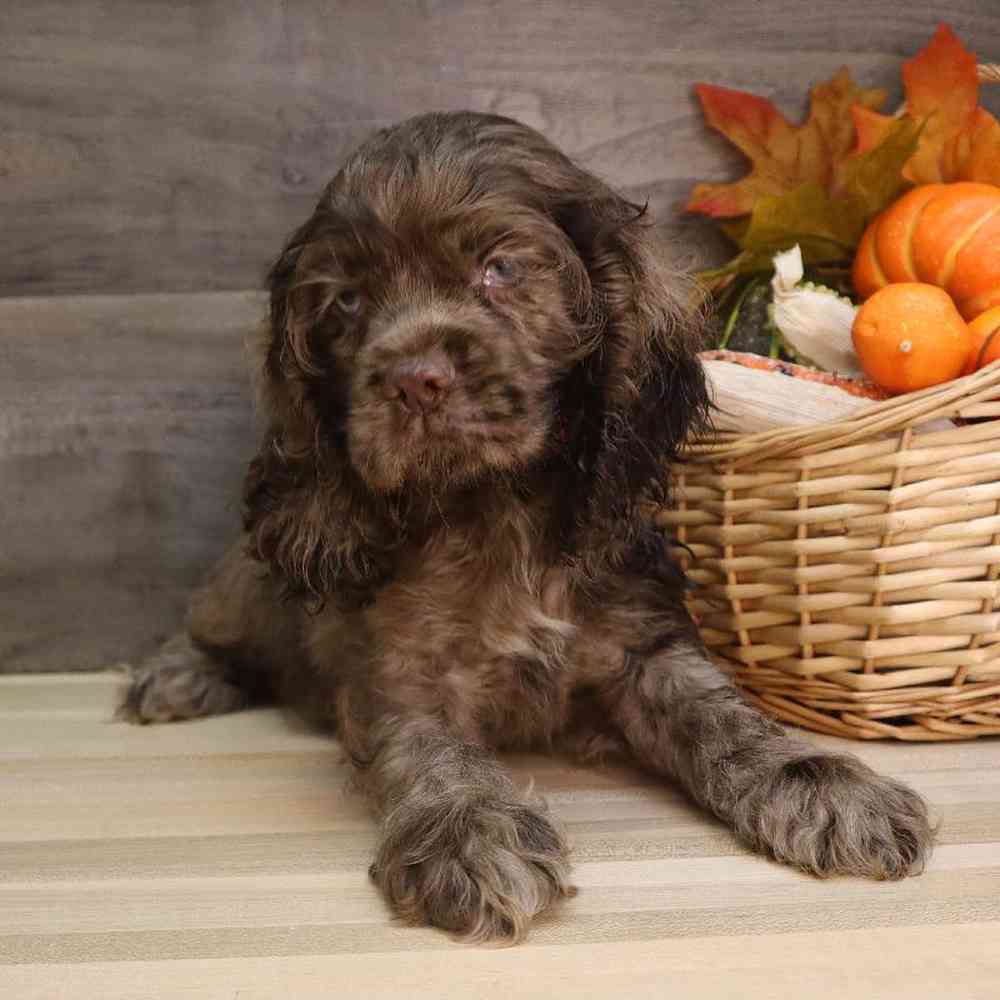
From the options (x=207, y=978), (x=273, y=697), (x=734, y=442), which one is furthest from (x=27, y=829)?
(x=734, y=442)

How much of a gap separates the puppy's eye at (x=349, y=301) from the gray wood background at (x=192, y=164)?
1.10 m

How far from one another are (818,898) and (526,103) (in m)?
2.13

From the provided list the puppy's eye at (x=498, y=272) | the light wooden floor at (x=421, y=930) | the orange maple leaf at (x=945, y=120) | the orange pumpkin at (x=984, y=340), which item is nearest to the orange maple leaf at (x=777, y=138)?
the orange maple leaf at (x=945, y=120)

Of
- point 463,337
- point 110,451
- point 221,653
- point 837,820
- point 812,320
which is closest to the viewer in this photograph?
point 837,820

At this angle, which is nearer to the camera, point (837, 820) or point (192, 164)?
point (837, 820)

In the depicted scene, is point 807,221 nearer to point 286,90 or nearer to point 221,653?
point 286,90

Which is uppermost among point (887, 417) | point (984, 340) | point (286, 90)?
point (286, 90)

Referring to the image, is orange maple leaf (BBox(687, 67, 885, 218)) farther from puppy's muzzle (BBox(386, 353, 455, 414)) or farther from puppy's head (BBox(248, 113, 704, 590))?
puppy's muzzle (BBox(386, 353, 455, 414))

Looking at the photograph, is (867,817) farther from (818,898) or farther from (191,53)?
(191,53)

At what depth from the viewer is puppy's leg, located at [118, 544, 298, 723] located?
2.64 m

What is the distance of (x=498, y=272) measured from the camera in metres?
1.91

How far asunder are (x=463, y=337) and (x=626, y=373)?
0.35 meters

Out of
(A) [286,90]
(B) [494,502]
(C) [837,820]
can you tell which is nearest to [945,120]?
(B) [494,502]

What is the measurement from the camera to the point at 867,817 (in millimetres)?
1680
